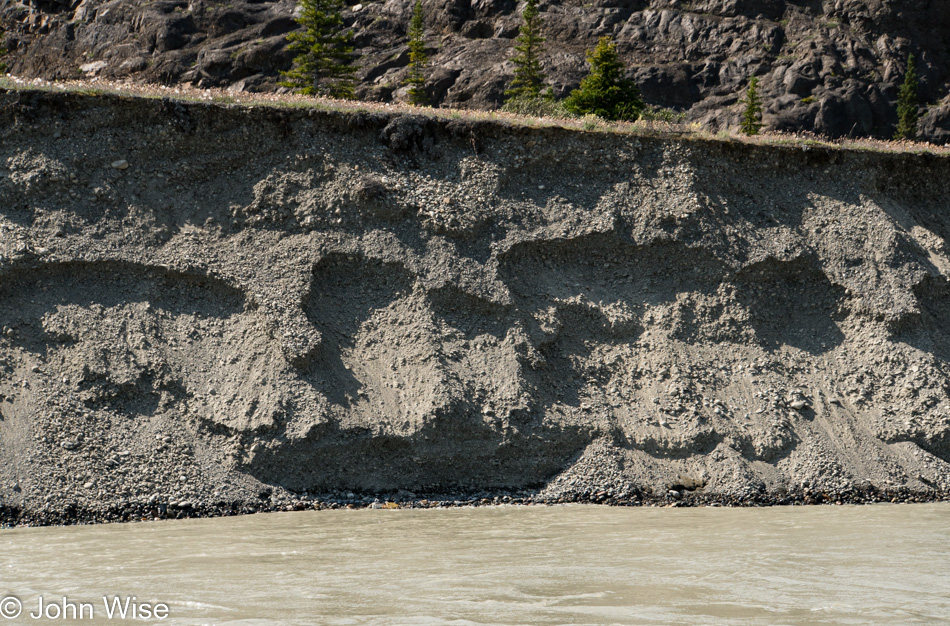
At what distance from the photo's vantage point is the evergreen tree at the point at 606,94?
2797 centimetres

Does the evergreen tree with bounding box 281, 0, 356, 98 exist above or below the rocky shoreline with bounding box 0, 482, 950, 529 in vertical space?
above

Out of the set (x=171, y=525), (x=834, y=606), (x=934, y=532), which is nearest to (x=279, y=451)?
(x=171, y=525)

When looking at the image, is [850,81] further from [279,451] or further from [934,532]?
[279,451]

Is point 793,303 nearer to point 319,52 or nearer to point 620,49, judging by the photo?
point 319,52

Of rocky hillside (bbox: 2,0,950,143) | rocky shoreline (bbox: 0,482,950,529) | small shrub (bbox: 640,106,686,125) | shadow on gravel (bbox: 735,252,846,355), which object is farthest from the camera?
rocky hillside (bbox: 2,0,950,143)

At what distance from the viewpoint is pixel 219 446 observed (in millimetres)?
12422

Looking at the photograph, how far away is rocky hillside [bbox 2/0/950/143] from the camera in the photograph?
44.1 meters

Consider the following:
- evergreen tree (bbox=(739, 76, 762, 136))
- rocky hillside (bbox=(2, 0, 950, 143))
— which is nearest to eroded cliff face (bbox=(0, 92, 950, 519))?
evergreen tree (bbox=(739, 76, 762, 136))

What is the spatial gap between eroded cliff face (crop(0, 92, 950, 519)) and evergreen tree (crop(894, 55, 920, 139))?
29.2 meters

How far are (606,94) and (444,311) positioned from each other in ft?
55.2

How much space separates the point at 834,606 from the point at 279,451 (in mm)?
8360

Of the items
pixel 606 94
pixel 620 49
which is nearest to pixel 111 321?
pixel 606 94

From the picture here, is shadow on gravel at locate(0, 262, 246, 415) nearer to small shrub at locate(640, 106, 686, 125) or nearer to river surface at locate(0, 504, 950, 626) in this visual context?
river surface at locate(0, 504, 950, 626)

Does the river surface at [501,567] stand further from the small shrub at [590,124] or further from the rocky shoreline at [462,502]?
the small shrub at [590,124]
